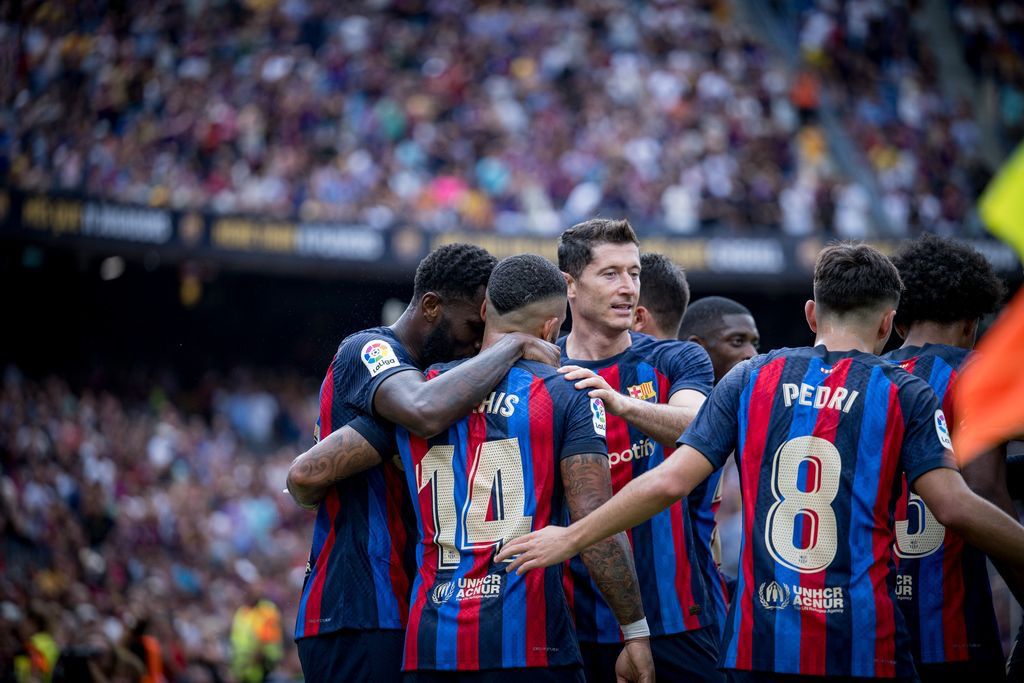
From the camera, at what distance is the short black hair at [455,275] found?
15.0 ft

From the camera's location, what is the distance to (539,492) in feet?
13.5

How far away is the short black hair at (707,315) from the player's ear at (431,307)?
2.04m

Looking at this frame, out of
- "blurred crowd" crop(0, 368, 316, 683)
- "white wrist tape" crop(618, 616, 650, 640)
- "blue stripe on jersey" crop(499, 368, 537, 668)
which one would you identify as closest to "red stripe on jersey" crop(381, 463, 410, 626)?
"blue stripe on jersey" crop(499, 368, 537, 668)

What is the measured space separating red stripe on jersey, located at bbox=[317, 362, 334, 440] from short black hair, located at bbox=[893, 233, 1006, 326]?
228 centimetres

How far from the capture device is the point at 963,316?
4.75m

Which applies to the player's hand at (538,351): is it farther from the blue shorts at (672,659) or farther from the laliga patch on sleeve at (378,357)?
the blue shorts at (672,659)

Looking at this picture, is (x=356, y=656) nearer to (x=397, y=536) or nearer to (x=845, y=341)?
(x=397, y=536)

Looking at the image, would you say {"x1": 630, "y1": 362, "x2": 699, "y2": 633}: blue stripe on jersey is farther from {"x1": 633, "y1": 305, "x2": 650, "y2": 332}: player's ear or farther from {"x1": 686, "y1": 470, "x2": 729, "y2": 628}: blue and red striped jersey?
{"x1": 633, "y1": 305, "x2": 650, "y2": 332}: player's ear

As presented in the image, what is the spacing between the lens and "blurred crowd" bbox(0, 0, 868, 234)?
1795cm

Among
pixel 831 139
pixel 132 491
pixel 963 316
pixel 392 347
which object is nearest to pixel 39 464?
pixel 132 491

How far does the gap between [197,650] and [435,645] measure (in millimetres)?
9251

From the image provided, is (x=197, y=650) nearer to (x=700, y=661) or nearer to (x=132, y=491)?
(x=132, y=491)

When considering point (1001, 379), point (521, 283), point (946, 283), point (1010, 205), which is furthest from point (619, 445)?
point (1010, 205)

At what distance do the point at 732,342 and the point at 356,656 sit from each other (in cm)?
274
